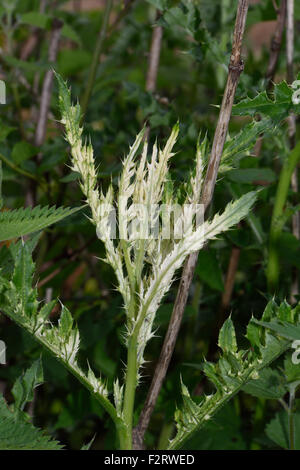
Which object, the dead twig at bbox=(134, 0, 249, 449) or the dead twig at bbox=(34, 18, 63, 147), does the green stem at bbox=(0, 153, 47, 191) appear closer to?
the dead twig at bbox=(34, 18, 63, 147)

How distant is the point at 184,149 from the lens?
104cm

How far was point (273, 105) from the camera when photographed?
0.61m

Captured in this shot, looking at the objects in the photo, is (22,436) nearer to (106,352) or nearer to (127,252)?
(127,252)

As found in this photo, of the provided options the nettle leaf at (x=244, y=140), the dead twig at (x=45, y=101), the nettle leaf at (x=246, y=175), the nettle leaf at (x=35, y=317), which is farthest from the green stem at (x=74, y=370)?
the dead twig at (x=45, y=101)

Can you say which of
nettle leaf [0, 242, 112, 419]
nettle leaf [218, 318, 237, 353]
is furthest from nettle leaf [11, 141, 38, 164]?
nettle leaf [218, 318, 237, 353]

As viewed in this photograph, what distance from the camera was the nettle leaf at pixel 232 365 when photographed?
0.57 metres

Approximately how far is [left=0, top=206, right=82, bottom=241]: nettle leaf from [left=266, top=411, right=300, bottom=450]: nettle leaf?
0.45 metres

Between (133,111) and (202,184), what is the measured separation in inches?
30.6

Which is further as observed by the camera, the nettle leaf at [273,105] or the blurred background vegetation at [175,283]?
the blurred background vegetation at [175,283]

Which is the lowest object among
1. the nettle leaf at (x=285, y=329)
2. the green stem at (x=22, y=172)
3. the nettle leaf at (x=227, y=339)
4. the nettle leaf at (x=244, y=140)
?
the nettle leaf at (x=227, y=339)

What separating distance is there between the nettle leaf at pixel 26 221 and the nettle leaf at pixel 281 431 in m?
0.45

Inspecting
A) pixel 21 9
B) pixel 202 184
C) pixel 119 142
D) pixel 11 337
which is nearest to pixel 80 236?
pixel 119 142

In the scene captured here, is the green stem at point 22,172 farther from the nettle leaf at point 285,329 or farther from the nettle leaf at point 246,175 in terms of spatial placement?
the nettle leaf at point 285,329

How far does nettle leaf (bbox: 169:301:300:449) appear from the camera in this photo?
0.57 m
